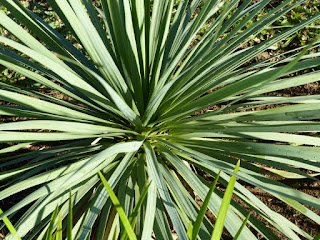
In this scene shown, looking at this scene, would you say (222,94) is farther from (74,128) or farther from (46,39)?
(46,39)

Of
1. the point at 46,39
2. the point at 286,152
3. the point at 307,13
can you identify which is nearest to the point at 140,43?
the point at 46,39

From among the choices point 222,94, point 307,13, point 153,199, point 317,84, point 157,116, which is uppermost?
point 307,13

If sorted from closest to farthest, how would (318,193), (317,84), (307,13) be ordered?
(318,193)
(317,84)
(307,13)

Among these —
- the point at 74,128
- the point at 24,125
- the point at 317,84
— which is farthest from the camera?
the point at 317,84

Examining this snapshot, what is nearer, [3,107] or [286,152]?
[286,152]

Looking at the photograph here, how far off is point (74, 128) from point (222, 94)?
17.8 inches

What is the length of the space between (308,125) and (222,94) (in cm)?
25

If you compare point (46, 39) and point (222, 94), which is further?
point (46, 39)

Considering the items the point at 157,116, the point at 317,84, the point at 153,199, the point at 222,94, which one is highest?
the point at 317,84

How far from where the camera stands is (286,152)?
995 mm

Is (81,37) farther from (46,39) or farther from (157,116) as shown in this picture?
(157,116)

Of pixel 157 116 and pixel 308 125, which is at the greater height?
pixel 308 125

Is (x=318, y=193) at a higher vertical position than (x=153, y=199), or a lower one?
higher

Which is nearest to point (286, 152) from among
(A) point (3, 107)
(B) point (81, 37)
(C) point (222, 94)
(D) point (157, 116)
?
(C) point (222, 94)
